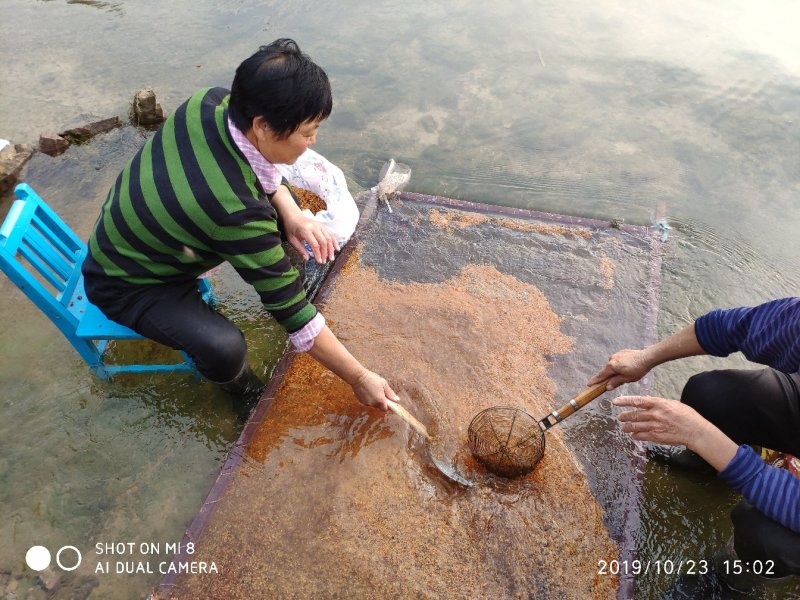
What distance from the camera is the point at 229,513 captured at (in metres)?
2.11

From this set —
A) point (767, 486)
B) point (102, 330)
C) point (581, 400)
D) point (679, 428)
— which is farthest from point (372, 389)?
point (767, 486)

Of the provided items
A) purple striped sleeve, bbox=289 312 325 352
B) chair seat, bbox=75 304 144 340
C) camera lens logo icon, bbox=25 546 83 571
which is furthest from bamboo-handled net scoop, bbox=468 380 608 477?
camera lens logo icon, bbox=25 546 83 571

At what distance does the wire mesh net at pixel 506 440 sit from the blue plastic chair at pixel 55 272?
1.39 m

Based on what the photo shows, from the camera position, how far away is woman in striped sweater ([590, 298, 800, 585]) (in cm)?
162

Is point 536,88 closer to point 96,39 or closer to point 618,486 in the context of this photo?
point 618,486

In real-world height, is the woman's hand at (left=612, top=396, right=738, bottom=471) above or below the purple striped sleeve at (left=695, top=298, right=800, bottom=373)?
below

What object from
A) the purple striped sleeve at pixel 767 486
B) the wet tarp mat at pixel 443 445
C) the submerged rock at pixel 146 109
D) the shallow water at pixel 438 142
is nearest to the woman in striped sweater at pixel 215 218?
the wet tarp mat at pixel 443 445

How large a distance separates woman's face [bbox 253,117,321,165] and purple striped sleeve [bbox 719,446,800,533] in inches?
66.5

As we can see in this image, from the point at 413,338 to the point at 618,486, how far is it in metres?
1.14

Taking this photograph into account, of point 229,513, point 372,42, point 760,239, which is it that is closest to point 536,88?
point 372,42

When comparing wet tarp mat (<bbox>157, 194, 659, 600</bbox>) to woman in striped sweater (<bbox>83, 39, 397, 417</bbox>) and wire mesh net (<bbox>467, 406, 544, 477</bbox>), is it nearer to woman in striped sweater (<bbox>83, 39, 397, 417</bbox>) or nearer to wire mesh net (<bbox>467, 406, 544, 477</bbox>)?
wire mesh net (<bbox>467, 406, 544, 477</bbox>)

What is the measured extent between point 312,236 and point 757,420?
190cm

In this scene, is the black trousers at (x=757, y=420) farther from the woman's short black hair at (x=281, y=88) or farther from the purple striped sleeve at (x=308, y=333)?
the woman's short black hair at (x=281, y=88)

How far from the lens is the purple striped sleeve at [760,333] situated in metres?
1.69
